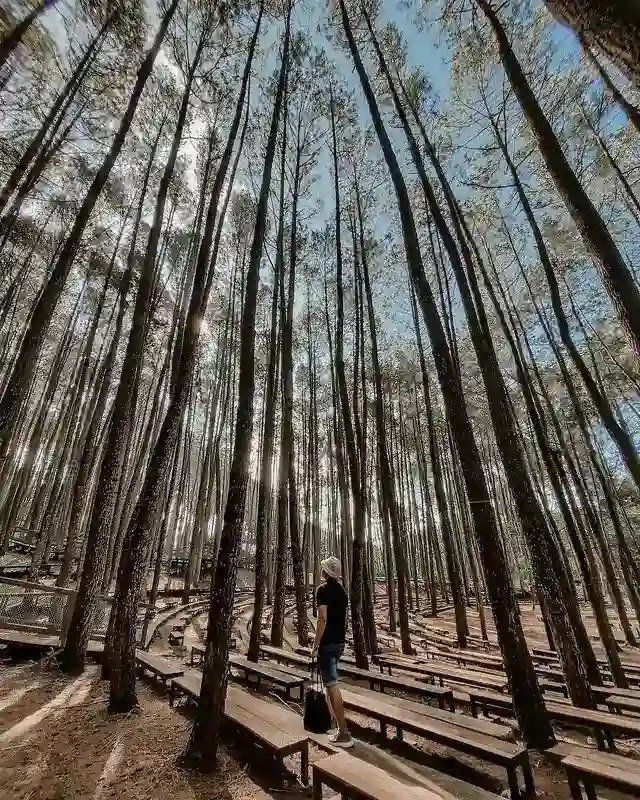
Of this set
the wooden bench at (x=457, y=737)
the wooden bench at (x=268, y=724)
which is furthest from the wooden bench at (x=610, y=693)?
the wooden bench at (x=268, y=724)

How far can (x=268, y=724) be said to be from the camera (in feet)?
10.6

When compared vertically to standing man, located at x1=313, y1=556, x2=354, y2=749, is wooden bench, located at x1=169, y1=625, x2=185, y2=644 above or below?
below

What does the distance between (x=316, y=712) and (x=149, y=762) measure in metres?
1.48

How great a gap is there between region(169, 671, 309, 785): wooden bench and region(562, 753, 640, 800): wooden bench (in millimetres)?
1864

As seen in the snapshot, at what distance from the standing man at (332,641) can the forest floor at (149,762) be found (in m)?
0.27

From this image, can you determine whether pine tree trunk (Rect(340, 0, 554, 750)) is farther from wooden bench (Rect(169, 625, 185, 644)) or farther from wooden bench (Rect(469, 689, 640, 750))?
wooden bench (Rect(169, 625, 185, 644))

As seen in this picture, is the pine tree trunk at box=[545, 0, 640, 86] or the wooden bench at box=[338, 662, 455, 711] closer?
the pine tree trunk at box=[545, 0, 640, 86]

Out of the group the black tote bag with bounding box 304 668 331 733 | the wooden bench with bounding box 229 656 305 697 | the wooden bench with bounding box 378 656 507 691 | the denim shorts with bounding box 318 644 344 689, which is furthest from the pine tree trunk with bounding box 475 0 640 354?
the wooden bench with bounding box 229 656 305 697

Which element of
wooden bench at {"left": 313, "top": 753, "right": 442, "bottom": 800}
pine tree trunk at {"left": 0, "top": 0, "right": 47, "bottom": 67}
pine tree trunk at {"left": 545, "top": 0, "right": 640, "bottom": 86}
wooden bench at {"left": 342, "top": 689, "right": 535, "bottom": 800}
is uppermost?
pine tree trunk at {"left": 0, "top": 0, "right": 47, "bottom": 67}

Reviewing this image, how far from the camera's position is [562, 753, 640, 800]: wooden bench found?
2.12 m

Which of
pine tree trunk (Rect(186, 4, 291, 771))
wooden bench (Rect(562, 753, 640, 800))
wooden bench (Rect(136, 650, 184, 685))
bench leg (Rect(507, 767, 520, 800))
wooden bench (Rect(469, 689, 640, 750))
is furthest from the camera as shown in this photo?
wooden bench (Rect(136, 650, 184, 685))

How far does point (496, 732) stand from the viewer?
2.96m

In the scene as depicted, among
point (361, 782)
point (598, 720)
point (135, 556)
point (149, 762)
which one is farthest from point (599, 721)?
point (135, 556)

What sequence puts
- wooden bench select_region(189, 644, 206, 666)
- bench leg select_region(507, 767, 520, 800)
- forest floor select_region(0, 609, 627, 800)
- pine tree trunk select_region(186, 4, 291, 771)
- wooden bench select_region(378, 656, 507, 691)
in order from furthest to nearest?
wooden bench select_region(189, 644, 206, 666) < wooden bench select_region(378, 656, 507, 691) < pine tree trunk select_region(186, 4, 291, 771) < forest floor select_region(0, 609, 627, 800) < bench leg select_region(507, 767, 520, 800)
